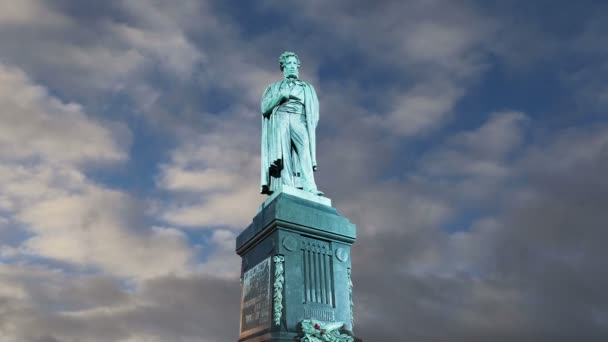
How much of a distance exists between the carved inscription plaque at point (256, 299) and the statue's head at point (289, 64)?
6.16m

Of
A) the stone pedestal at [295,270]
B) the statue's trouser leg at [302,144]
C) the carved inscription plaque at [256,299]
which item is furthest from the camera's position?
the statue's trouser leg at [302,144]

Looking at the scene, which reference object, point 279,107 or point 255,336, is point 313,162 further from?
point 255,336

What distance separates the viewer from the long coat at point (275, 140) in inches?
545

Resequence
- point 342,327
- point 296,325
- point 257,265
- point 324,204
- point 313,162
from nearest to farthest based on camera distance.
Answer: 1. point 296,325
2. point 342,327
3. point 257,265
4. point 324,204
5. point 313,162

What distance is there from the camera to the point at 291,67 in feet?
49.0

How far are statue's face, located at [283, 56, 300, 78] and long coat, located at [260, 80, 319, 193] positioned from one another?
1.35 feet

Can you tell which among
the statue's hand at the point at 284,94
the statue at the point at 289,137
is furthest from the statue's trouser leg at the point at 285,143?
the statue's hand at the point at 284,94

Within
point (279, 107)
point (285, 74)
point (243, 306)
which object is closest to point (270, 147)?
point (279, 107)

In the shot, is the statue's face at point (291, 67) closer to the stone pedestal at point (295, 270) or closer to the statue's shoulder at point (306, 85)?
the statue's shoulder at point (306, 85)

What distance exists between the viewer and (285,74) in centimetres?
1493

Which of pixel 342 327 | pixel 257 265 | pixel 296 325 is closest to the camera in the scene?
pixel 296 325

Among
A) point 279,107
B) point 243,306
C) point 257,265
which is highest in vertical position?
point 279,107

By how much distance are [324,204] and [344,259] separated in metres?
1.63

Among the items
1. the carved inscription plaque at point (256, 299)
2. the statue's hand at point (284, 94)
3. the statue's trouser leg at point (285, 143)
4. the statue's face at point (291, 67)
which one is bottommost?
the carved inscription plaque at point (256, 299)
